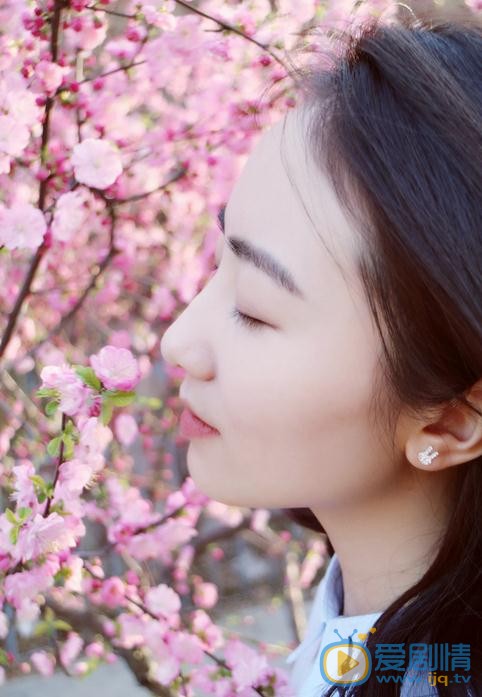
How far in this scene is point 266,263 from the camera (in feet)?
3.28

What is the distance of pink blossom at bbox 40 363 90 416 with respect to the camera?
1.12 meters

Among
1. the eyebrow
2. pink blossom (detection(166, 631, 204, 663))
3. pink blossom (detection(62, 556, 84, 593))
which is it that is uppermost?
the eyebrow

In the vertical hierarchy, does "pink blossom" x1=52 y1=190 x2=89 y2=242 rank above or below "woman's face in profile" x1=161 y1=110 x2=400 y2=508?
below

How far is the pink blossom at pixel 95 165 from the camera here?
149cm

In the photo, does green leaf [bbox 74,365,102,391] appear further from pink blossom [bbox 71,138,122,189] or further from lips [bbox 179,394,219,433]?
pink blossom [bbox 71,138,122,189]

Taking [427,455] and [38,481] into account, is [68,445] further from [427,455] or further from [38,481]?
[427,455]

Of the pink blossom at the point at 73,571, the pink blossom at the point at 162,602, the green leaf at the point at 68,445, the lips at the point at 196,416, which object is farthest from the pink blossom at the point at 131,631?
the lips at the point at 196,416

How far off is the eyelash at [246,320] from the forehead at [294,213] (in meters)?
0.07

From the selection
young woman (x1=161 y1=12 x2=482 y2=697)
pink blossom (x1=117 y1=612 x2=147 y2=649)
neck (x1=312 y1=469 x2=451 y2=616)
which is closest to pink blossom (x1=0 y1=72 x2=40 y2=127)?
young woman (x1=161 y1=12 x2=482 y2=697)

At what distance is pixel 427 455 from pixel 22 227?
2.55 ft

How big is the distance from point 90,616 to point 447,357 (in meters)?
1.14

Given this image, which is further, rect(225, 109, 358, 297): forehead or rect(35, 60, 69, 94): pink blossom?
rect(35, 60, 69, 94): pink blossom

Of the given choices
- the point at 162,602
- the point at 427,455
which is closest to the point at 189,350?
the point at 427,455

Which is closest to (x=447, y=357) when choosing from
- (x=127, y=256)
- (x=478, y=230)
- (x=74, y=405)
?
(x=478, y=230)
